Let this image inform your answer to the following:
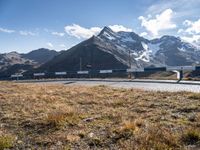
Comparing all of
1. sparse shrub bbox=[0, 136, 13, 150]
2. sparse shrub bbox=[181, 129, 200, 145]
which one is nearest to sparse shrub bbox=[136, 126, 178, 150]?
sparse shrub bbox=[181, 129, 200, 145]

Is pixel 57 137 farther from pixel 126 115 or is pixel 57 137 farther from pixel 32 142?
pixel 126 115

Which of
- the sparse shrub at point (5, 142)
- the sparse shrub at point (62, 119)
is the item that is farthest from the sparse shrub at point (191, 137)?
the sparse shrub at point (5, 142)

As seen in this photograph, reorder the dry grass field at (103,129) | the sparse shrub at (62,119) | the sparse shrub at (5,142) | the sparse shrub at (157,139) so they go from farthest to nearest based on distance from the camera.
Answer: the sparse shrub at (62,119), the sparse shrub at (5,142), the dry grass field at (103,129), the sparse shrub at (157,139)

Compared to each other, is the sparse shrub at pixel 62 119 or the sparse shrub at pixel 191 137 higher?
the sparse shrub at pixel 62 119

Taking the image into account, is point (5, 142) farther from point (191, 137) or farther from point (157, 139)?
point (191, 137)

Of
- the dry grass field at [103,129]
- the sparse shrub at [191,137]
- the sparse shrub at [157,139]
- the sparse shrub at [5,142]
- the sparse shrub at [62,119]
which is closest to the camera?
the sparse shrub at [157,139]

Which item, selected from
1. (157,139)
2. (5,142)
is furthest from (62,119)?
(157,139)

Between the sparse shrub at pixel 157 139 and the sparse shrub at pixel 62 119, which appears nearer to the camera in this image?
the sparse shrub at pixel 157 139

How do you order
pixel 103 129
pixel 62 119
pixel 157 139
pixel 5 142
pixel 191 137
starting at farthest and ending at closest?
pixel 62 119, pixel 103 129, pixel 5 142, pixel 191 137, pixel 157 139

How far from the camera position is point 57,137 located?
26.7 ft

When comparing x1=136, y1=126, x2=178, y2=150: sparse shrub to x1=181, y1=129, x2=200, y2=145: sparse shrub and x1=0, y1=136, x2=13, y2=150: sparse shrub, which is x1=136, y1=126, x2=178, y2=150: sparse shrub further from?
x1=0, y1=136, x2=13, y2=150: sparse shrub

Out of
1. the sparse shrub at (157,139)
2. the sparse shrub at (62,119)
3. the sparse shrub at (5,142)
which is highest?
the sparse shrub at (62,119)

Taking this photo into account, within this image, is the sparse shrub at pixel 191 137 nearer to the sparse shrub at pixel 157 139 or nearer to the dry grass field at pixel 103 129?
the dry grass field at pixel 103 129

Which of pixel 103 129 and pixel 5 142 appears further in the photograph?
pixel 103 129
